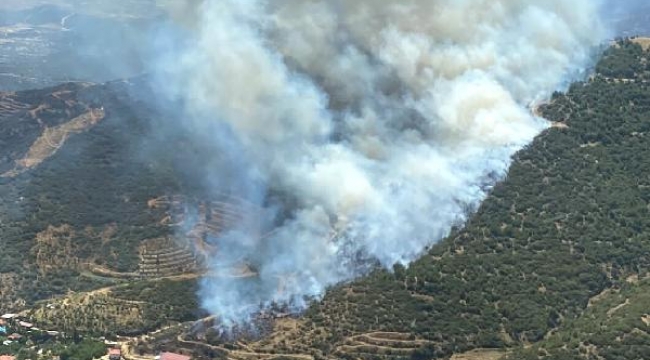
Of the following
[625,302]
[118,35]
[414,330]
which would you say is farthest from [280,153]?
[118,35]

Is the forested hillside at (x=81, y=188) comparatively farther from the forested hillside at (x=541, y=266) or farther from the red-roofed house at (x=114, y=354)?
the forested hillside at (x=541, y=266)

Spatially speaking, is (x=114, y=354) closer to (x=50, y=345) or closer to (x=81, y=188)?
(x=50, y=345)

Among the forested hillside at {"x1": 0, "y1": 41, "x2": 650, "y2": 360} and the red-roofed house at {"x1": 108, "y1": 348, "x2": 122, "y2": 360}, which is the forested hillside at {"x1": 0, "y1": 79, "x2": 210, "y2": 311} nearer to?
the forested hillside at {"x1": 0, "y1": 41, "x2": 650, "y2": 360}

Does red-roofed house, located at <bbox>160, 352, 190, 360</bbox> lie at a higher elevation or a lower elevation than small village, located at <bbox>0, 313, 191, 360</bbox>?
lower

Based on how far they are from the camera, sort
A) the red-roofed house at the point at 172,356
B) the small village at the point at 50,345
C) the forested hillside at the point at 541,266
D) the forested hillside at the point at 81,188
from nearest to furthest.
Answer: the forested hillside at the point at 541,266, the red-roofed house at the point at 172,356, the small village at the point at 50,345, the forested hillside at the point at 81,188

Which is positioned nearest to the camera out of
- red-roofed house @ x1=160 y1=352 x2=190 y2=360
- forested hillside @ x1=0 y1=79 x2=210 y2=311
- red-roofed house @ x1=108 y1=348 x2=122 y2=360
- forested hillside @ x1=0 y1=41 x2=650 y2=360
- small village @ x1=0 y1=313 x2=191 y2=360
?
forested hillside @ x1=0 y1=41 x2=650 y2=360

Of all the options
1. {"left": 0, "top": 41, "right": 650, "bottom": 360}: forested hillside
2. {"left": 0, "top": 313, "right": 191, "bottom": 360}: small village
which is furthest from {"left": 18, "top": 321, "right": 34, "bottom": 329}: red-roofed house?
{"left": 0, "top": 41, "right": 650, "bottom": 360}: forested hillside

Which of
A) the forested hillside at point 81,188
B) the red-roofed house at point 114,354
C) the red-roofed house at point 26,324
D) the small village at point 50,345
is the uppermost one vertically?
the forested hillside at point 81,188

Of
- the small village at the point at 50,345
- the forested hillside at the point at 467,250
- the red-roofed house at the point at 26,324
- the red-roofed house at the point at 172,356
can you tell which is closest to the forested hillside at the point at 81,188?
the forested hillside at the point at 467,250

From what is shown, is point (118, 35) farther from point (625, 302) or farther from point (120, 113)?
point (625, 302)
